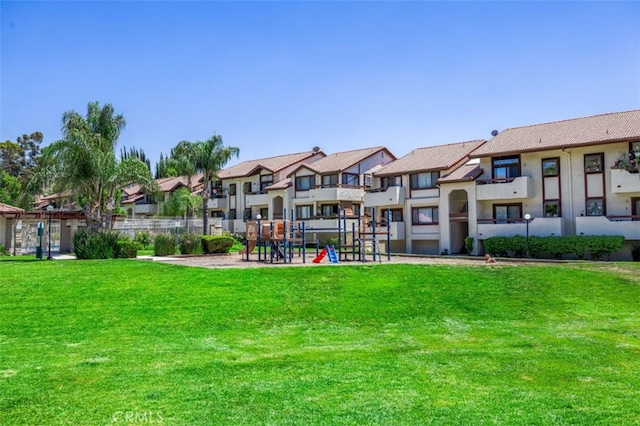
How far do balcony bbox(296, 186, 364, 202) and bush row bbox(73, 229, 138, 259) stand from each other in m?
21.6

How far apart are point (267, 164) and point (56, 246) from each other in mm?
23749

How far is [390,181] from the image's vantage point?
45.3 m

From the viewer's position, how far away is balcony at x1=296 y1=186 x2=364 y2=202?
47719 mm

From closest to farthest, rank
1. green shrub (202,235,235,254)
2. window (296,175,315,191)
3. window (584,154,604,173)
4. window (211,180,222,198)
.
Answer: green shrub (202,235,235,254)
window (584,154,604,173)
window (296,175,315,191)
window (211,180,222,198)

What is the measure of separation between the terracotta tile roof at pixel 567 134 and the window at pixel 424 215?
5.93 meters

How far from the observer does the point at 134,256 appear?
29453mm

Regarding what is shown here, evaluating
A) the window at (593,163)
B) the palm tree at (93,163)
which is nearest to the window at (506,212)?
the window at (593,163)

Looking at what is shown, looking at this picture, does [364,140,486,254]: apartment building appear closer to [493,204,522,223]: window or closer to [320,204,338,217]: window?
[493,204,522,223]: window

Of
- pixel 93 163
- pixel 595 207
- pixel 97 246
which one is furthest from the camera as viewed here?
pixel 595 207

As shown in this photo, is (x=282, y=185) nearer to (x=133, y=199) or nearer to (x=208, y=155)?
(x=208, y=155)

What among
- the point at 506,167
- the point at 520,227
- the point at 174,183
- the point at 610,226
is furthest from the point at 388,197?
the point at 174,183

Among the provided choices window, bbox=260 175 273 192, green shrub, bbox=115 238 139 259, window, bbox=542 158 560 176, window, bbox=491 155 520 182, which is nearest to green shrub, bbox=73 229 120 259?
green shrub, bbox=115 238 139 259

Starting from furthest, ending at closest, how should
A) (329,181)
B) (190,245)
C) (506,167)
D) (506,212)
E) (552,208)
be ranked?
(329,181) → (506,212) → (506,167) → (552,208) → (190,245)

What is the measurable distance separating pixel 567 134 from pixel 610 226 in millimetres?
7086
